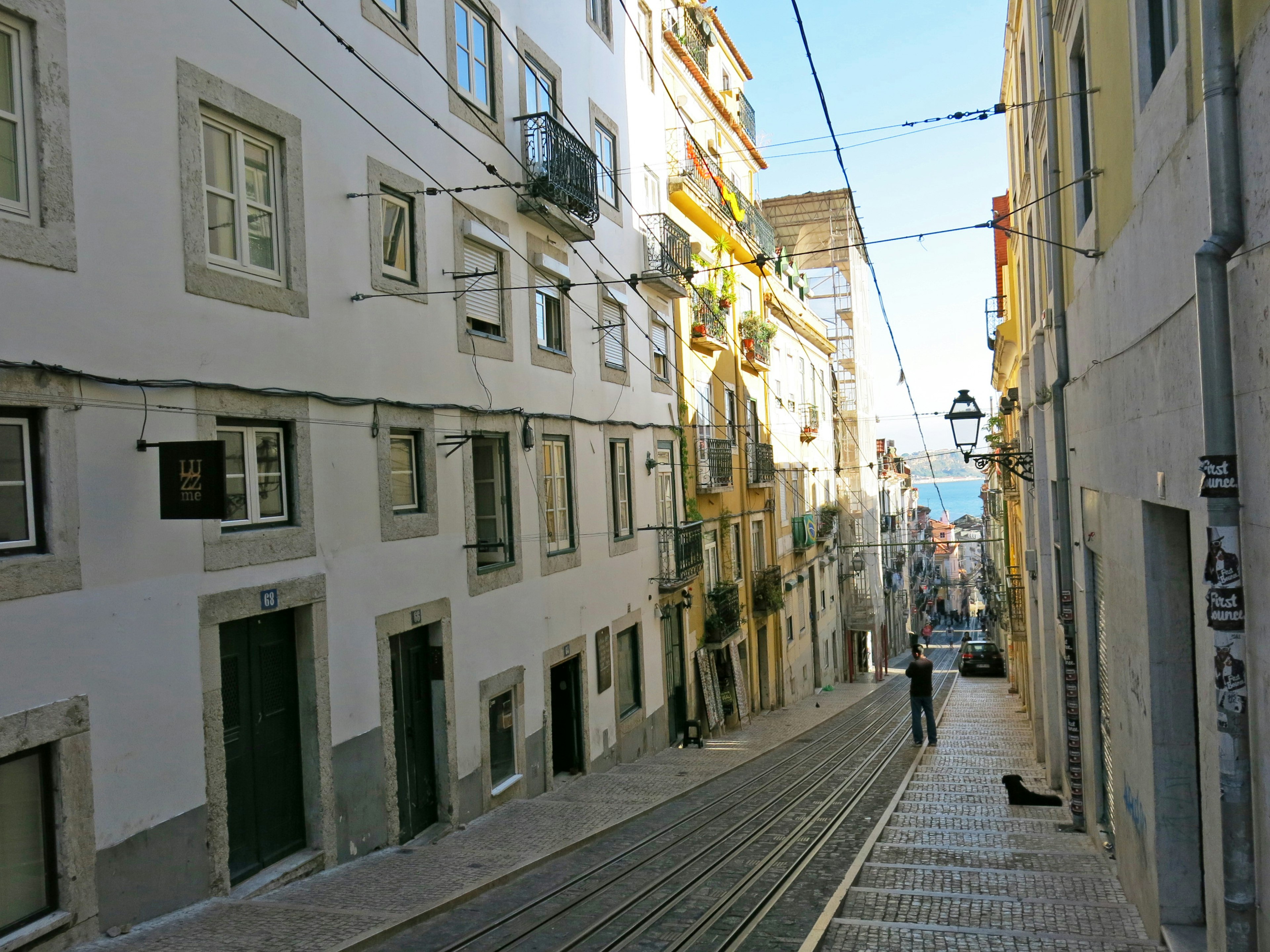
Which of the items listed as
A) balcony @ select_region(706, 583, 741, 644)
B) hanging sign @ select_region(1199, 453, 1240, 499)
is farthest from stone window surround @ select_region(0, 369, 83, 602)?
balcony @ select_region(706, 583, 741, 644)

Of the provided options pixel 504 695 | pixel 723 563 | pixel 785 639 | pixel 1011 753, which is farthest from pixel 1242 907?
pixel 785 639

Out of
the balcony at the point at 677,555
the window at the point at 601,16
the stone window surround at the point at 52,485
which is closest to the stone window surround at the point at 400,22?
the stone window surround at the point at 52,485

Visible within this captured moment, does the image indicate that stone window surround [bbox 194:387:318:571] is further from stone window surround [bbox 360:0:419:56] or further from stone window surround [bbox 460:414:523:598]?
stone window surround [bbox 360:0:419:56]

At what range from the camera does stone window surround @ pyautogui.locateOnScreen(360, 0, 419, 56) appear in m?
10.2

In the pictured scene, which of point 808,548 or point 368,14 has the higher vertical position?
point 368,14

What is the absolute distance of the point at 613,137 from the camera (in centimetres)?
1770

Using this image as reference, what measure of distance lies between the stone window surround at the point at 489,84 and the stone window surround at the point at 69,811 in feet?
26.0

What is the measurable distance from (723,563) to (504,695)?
1152 centimetres

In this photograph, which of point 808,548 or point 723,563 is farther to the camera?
point 808,548

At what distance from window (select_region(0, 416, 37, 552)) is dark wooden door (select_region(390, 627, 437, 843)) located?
4474mm

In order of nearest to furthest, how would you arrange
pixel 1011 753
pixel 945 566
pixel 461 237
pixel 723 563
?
pixel 461 237 → pixel 1011 753 → pixel 723 563 → pixel 945 566

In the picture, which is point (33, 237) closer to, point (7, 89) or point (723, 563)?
point (7, 89)

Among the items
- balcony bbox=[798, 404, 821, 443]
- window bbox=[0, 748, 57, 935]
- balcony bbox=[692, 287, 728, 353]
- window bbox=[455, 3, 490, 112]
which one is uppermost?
window bbox=[455, 3, 490, 112]

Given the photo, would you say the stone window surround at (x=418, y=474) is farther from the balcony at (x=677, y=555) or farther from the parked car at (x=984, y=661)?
the parked car at (x=984, y=661)
